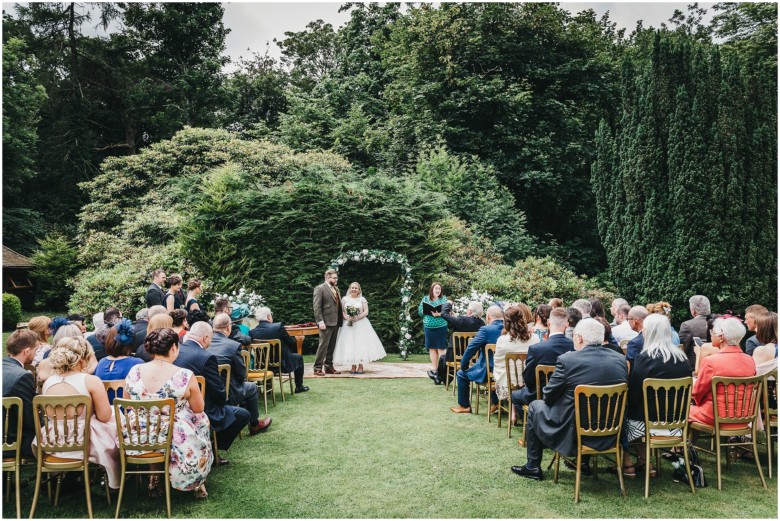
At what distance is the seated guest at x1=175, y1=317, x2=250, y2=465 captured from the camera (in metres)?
5.58

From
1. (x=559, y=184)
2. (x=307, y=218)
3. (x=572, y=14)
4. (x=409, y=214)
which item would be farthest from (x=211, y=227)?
(x=572, y=14)

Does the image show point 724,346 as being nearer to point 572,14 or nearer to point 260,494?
point 260,494

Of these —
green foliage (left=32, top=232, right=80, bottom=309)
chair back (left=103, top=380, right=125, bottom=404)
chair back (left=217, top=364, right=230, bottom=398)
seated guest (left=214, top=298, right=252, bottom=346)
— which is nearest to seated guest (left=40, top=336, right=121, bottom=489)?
chair back (left=103, top=380, right=125, bottom=404)

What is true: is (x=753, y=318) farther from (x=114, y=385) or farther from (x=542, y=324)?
(x=114, y=385)

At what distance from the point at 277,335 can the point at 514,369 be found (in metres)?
3.86

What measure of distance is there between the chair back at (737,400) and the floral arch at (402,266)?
870cm

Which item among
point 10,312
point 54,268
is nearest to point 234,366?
point 10,312

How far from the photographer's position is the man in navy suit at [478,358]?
7.82m

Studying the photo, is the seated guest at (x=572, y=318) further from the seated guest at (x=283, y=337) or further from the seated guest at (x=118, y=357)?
the seated guest at (x=118, y=357)

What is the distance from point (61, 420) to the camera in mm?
4738

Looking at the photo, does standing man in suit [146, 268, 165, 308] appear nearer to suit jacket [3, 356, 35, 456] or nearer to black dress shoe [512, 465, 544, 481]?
suit jacket [3, 356, 35, 456]

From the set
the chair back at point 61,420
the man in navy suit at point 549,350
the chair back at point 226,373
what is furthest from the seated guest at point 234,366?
the man in navy suit at point 549,350

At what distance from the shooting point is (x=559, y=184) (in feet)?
79.4

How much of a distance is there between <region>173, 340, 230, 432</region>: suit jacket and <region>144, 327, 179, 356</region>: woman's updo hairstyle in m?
0.80
